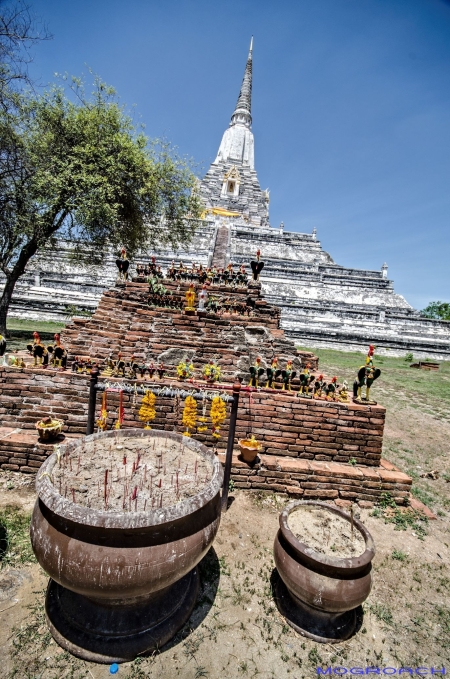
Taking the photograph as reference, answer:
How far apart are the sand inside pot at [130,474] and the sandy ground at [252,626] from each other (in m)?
1.17

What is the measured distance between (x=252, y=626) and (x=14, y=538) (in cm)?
256

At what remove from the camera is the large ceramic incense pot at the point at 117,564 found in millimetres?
2242

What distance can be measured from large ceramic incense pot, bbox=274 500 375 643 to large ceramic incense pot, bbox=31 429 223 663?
32.0 inches

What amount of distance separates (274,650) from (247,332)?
18.0 feet

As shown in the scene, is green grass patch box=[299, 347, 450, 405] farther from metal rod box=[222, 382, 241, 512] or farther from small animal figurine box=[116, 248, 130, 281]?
Answer: small animal figurine box=[116, 248, 130, 281]

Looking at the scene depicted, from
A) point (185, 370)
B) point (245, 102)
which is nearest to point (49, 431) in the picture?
point (185, 370)

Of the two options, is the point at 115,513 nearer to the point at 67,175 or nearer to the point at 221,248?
the point at 67,175

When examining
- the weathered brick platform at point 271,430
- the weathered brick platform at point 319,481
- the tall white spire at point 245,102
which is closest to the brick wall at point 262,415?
the weathered brick platform at point 271,430

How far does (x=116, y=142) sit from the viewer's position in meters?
12.3

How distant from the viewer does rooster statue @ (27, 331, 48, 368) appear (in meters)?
5.37

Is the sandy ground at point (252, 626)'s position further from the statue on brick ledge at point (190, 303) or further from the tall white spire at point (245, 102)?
the tall white spire at point (245, 102)

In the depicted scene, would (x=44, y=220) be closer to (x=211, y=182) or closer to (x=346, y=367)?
(x=346, y=367)

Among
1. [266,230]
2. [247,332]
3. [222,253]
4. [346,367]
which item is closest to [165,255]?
[222,253]

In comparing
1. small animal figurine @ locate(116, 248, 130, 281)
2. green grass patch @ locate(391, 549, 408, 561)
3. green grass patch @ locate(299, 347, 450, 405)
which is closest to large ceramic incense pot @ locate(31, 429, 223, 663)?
green grass patch @ locate(391, 549, 408, 561)
